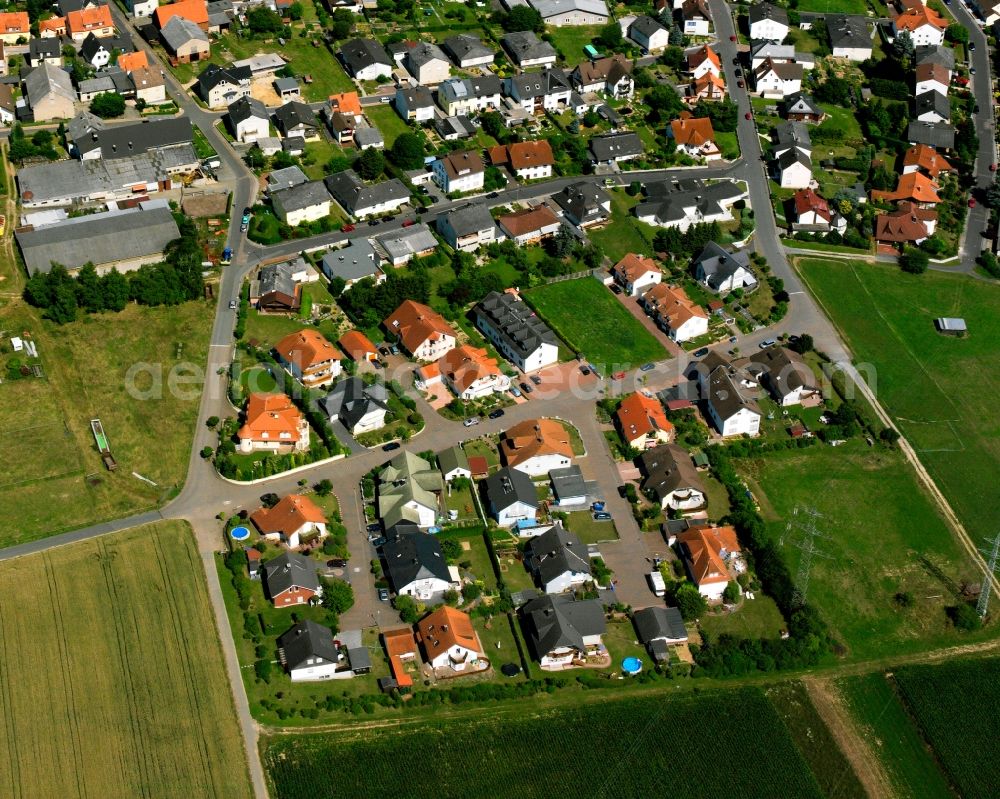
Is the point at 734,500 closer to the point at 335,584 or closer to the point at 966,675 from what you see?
the point at 966,675

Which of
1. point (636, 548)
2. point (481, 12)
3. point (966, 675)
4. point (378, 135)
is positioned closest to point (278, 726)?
point (636, 548)

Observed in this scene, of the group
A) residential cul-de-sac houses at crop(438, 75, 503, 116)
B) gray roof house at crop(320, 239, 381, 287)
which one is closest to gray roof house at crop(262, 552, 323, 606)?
gray roof house at crop(320, 239, 381, 287)

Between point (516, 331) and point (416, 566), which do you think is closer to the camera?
point (416, 566)

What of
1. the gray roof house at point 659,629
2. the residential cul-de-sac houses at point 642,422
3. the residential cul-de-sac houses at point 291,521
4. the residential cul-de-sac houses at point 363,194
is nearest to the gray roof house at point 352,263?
the residential cul-de-sac houses at point 363,194

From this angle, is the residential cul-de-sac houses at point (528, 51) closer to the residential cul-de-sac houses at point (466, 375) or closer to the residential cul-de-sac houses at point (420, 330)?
the residential cul-de-sac houses at point (420, 330)

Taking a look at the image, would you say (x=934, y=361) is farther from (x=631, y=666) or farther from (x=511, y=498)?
(x=631, y=666)

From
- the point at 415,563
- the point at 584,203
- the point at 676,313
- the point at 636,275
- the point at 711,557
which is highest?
the point at 584,203

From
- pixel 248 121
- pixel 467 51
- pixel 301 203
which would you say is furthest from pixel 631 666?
pixel 467 51
